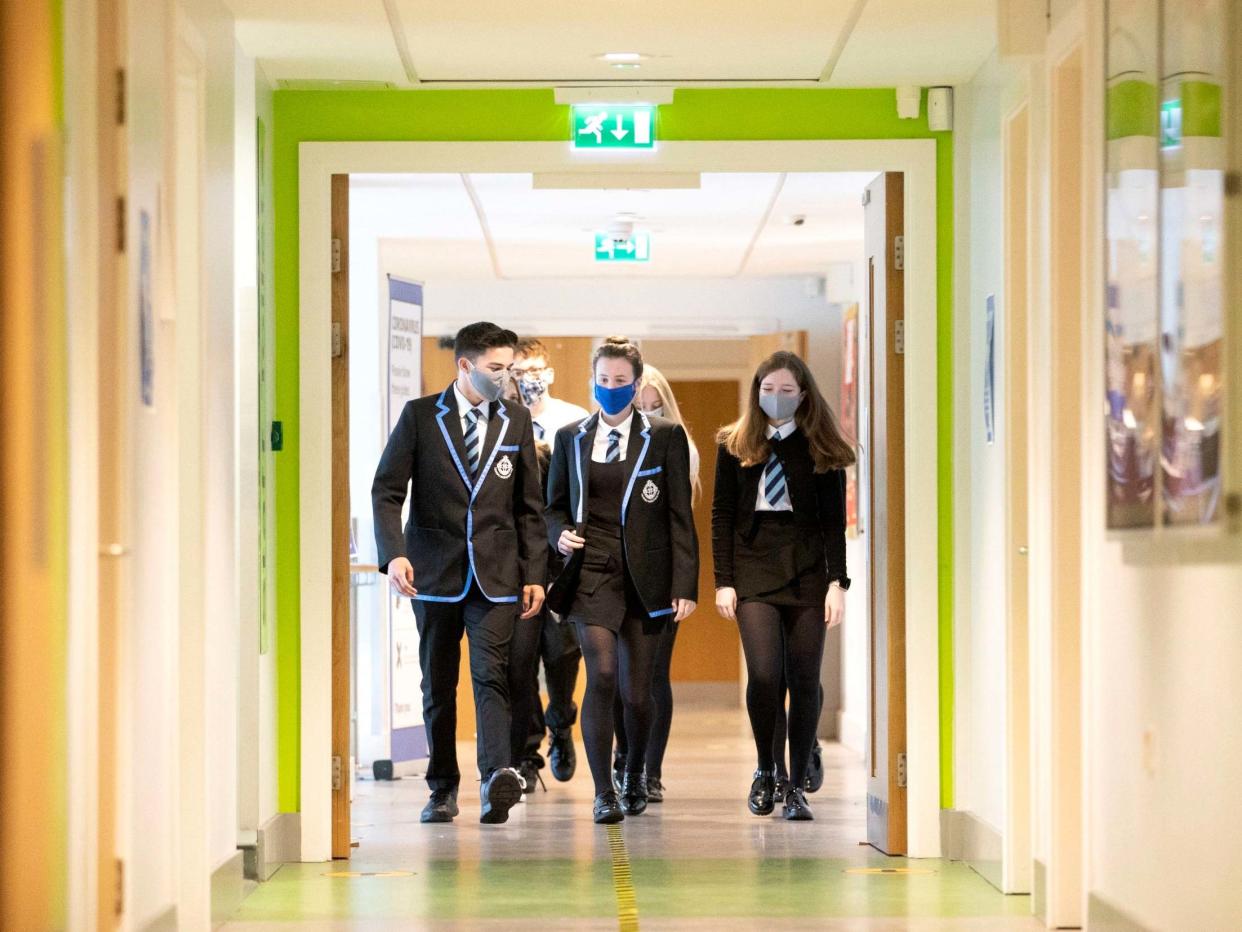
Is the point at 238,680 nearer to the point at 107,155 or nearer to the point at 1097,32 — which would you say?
the point at 107,155

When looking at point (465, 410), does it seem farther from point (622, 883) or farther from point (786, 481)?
point (622, 883)

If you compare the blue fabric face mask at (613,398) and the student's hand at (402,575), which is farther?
the blue fabric face mask at (613,398)

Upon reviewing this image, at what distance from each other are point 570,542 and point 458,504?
1.46ft

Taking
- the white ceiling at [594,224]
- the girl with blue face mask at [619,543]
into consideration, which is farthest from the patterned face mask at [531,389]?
the girl with blue face mask at [619,543]

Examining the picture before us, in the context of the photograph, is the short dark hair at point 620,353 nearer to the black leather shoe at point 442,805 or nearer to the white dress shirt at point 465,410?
the white dress shirt at point 465,410

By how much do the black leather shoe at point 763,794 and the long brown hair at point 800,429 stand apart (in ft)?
3.61

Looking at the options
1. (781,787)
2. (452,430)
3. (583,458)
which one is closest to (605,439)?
(583,458)

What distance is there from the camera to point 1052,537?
446 centimetres

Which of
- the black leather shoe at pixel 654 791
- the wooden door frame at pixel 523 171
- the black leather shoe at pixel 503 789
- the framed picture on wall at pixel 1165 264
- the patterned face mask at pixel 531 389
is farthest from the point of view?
the patterned face mask at pixel 531 389

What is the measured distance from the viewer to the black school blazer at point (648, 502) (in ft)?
20.8

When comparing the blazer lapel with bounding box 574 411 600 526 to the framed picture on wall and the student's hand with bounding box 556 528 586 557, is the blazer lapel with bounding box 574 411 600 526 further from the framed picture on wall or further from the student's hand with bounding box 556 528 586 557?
the framed picture on wall

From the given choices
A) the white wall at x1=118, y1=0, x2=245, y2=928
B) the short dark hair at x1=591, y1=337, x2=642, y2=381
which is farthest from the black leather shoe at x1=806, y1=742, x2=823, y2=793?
the white wall at x1=118, y1=0, x2=245, y2=928

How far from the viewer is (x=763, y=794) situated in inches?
251

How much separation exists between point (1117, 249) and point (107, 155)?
80.8 inches
